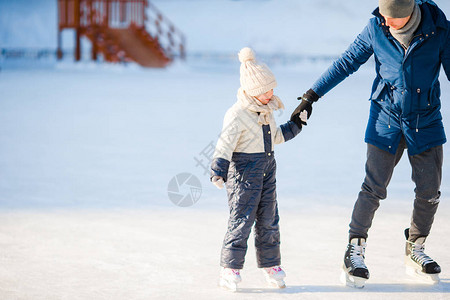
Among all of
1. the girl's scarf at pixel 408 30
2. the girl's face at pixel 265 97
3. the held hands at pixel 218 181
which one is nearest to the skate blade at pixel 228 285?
the held hands at pixel 218 181

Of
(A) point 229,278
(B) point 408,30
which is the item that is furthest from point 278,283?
(B) point 408,30

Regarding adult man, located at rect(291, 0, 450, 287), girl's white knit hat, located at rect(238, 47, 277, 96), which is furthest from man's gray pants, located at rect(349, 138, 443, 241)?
girl's white knit hat, located at rect(238, 47, 277, 96)

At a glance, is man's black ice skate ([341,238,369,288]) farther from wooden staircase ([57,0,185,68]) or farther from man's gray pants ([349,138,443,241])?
wooden staircase ([57,0,185,68])

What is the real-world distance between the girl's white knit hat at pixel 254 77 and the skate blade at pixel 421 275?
2.52ft

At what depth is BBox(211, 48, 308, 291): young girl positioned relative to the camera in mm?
1814

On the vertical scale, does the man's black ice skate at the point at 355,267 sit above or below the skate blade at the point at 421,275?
above

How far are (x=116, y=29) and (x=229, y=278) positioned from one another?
1418 centimetres

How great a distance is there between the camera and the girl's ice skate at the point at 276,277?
72.7 inches

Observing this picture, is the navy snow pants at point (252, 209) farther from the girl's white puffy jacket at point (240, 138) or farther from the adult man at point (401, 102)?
the adult man at point (401, 102)

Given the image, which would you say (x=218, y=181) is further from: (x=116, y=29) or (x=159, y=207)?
(x=116, y=29)

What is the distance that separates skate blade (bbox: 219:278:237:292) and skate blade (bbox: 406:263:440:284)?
60cm

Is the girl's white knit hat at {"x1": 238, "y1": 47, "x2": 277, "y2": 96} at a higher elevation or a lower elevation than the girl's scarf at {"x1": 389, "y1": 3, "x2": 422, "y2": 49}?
lower

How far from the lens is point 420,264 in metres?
1.94

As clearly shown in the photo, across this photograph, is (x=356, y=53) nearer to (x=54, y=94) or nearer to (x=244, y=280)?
(x=244, y=280)
